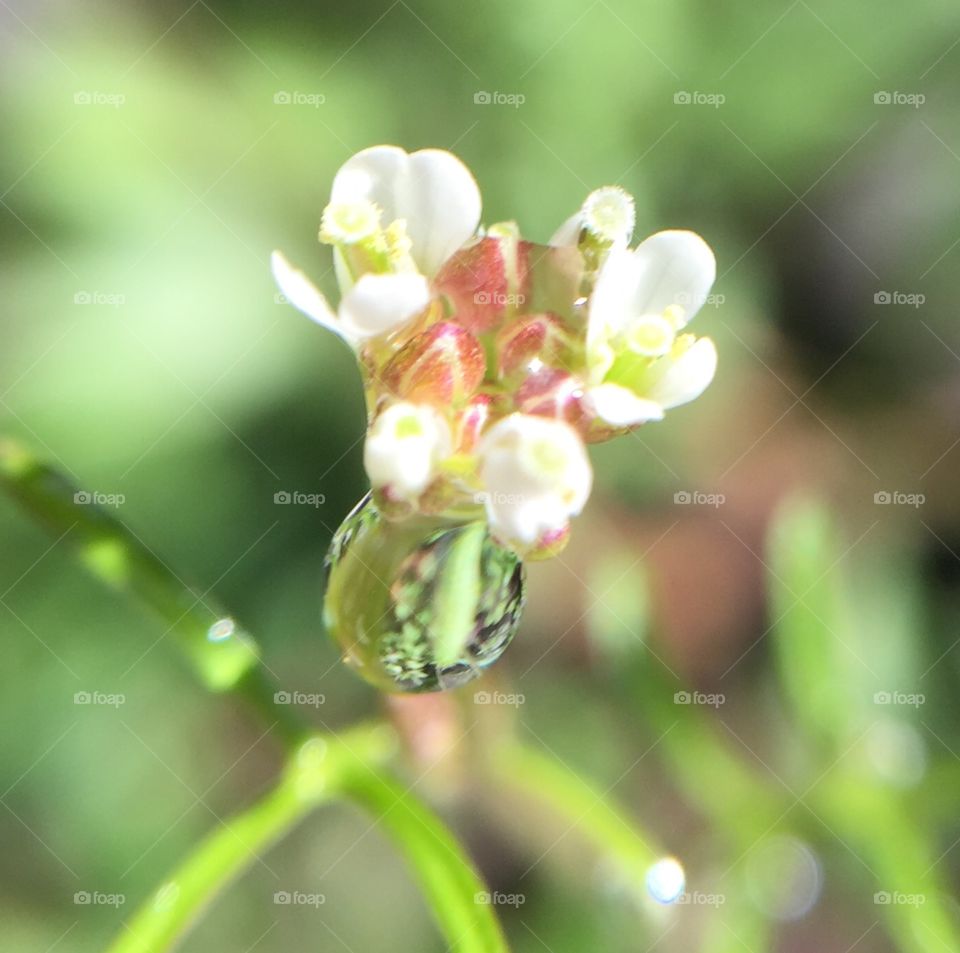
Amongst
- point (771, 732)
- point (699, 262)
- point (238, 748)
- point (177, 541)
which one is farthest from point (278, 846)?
point (699, 262)

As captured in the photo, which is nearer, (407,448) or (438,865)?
(407,448)

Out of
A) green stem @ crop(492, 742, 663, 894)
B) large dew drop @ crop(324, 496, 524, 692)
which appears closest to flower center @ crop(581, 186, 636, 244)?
large dew drop @ crop(324, 496, 524, 692)

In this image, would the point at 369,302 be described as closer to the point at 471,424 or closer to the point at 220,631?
the point at 471,424

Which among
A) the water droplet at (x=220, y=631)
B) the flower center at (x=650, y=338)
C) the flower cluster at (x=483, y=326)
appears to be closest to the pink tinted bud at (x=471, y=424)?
the flower cluster at (x=483, y=326)

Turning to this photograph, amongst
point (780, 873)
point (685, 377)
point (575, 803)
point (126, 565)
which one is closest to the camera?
point (685, 377)

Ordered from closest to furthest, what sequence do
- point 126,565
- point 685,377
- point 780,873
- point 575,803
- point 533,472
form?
point 533,472, point 685,377, point 126,565, point 575,803, point 780,873

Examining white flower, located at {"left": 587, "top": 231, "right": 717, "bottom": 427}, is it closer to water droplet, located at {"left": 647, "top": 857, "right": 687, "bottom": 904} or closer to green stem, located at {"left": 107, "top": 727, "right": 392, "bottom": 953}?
green stem, located at {"left": 107, "top": 727, "right": 392, "bottom": 953}

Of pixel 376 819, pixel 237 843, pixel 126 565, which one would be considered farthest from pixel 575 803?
pixel 126 565

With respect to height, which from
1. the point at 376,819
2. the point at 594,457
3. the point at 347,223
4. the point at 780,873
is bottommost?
the point at 780,873

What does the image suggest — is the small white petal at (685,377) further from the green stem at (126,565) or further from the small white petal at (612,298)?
the green stem at (126,565)
